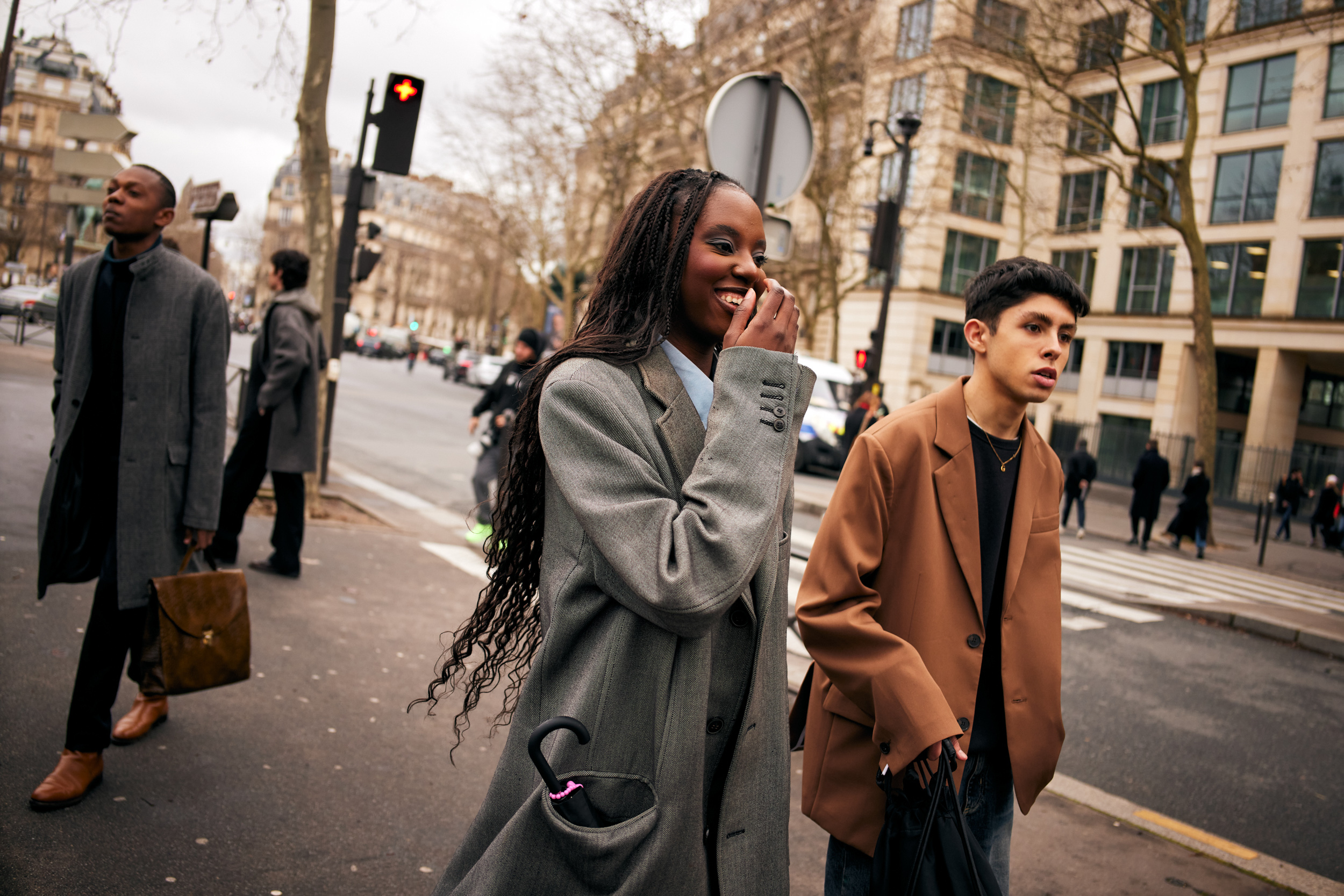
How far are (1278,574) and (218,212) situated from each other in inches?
631

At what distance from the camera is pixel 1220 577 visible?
43.9 feet

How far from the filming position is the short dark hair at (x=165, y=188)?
3.33 metres

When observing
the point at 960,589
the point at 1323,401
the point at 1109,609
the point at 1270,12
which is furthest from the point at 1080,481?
the point at 1323,401

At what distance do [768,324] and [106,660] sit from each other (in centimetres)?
269

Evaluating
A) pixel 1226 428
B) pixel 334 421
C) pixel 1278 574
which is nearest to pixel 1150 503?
pixel 1278 574

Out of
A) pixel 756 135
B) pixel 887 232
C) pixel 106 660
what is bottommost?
pixel 106 660

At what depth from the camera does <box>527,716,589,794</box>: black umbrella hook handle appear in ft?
4.53

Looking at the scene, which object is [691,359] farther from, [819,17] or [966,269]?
[966,269]

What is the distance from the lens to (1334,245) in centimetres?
2664

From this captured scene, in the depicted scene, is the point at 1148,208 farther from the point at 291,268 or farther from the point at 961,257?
the point at 291,268

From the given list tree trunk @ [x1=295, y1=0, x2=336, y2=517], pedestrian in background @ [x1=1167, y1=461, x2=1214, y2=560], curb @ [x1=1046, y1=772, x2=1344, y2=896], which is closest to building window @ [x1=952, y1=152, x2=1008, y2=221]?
pedestrian in background @ [x1=1167, y1=461, x2=1214, y2=560]

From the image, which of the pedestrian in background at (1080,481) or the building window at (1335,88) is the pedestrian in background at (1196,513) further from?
the building window at (1335,88)

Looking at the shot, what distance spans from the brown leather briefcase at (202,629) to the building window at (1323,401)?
34.4 meters

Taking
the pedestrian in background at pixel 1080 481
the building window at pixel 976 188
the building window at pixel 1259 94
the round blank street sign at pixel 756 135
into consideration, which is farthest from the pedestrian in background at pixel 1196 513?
the building window at pixel 976 188
